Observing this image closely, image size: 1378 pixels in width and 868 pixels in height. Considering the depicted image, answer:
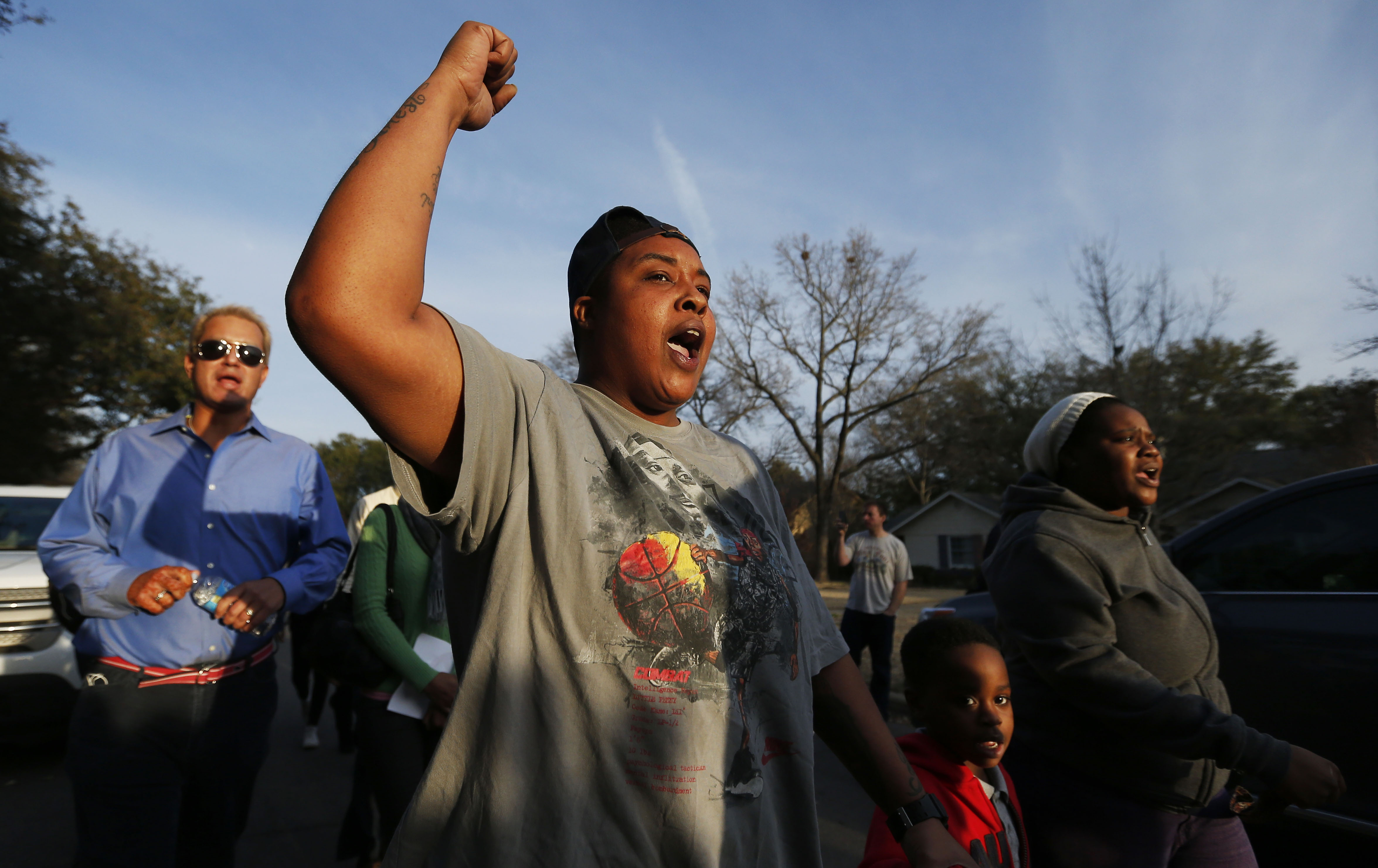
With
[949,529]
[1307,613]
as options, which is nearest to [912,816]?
[1307,613]

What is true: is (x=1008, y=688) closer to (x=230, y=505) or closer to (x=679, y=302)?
(x=679, y=302)

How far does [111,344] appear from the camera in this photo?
889 inches

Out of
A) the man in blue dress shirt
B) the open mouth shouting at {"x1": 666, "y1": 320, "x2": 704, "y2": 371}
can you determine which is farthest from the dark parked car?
the man in blue dress shirt

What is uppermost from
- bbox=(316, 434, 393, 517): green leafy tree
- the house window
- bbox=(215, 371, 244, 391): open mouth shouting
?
bbox=(316, 434, 393, 517): green leafy tree

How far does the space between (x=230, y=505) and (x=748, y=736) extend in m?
2.16

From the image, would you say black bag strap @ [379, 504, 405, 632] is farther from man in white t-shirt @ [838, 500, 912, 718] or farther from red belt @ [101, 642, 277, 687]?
man in white t-shirt @ [838, 500, 912, 718]

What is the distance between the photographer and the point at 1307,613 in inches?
132

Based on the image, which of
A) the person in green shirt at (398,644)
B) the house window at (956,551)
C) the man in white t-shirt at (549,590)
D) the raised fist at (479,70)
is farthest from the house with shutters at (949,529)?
the raised fist at (479,70)

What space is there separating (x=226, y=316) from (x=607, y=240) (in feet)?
6.04

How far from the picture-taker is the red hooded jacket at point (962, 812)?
2.01m

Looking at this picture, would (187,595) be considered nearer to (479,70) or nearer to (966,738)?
(479,70)

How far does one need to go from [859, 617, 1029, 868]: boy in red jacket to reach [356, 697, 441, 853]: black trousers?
1691 mm

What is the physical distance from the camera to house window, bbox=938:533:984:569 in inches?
1665

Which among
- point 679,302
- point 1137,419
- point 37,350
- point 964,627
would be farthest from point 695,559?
point 37,350
